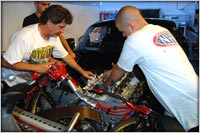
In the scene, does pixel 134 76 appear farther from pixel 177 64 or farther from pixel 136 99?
pixel 177 64

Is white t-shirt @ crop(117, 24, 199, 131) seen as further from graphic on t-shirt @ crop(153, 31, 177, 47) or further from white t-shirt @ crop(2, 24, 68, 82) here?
white t-shirt @ crop(2, 24, 68, 82)

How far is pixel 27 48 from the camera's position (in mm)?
1956

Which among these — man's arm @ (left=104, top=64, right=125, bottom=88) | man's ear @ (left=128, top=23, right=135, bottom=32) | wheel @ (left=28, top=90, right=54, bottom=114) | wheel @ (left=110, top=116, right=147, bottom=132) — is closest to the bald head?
man's ear @ (left=128, top=23, right=135, bottom=32)

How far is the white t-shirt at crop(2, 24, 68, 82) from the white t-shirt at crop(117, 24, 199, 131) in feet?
2.58

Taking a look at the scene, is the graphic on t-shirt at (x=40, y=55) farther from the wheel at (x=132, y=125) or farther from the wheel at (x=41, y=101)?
the wheel at (x=132, y=125)

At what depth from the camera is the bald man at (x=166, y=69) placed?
1.73 metres

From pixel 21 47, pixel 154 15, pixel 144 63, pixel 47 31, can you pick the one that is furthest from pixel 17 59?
pixel 154 15

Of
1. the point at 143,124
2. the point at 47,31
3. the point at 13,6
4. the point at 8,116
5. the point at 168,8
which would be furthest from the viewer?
the point at 168,8

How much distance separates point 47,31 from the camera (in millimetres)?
2057

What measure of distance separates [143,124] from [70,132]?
621mm

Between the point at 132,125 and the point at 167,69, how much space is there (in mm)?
501

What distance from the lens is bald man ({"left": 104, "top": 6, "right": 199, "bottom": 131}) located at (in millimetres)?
1729

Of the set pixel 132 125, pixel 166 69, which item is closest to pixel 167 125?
pixel 132 125

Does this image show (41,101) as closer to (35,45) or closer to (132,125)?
(35,45)
